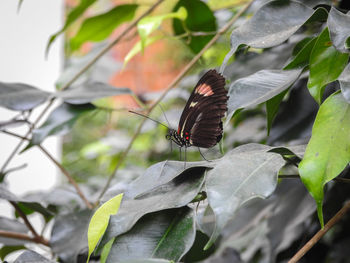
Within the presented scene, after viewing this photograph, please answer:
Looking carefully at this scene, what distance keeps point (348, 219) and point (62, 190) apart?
1.95 feet

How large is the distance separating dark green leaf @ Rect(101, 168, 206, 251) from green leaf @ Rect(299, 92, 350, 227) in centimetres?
10

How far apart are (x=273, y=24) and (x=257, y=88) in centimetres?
9

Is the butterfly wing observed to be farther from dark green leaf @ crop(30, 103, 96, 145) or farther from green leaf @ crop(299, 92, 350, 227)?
dark green leaf @ crop(30, 103, 96, 145)

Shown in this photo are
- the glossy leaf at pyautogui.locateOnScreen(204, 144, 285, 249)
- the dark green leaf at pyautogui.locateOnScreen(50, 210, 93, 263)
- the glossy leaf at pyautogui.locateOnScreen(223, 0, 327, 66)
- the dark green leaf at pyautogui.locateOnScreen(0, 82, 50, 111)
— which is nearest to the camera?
the glossy leaf at pyautogui.locateOnScreen(204, 144, 285, 249)

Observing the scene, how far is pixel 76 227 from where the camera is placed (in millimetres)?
673

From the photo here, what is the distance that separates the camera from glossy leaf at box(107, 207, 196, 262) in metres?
0.39

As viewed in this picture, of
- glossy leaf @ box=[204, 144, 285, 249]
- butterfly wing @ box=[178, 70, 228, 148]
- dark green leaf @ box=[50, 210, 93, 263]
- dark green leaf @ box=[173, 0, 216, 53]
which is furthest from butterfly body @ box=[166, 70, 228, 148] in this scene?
dark green leaf @ box=[173, 0, 216, 53]

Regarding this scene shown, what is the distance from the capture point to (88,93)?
805mm

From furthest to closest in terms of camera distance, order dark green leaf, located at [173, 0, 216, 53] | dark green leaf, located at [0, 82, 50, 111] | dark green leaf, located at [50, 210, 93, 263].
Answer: dark green leaf, located at [173, 0, 216, 53] < dark green leaf, located at [0, 82, 50, 111] < dark green leaf, located at [50, 210, 93, 263]

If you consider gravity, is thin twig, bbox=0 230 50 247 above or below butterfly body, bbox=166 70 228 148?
below

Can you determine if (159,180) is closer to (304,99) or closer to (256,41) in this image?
(256,41)

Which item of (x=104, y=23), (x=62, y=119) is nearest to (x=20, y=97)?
(x=62, y=119)

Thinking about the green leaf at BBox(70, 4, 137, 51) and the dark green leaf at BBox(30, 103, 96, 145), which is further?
the green leaf at BBox(70, 4, 137, 51)

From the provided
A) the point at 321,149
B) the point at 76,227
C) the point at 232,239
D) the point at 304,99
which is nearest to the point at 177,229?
the point at 321,149
